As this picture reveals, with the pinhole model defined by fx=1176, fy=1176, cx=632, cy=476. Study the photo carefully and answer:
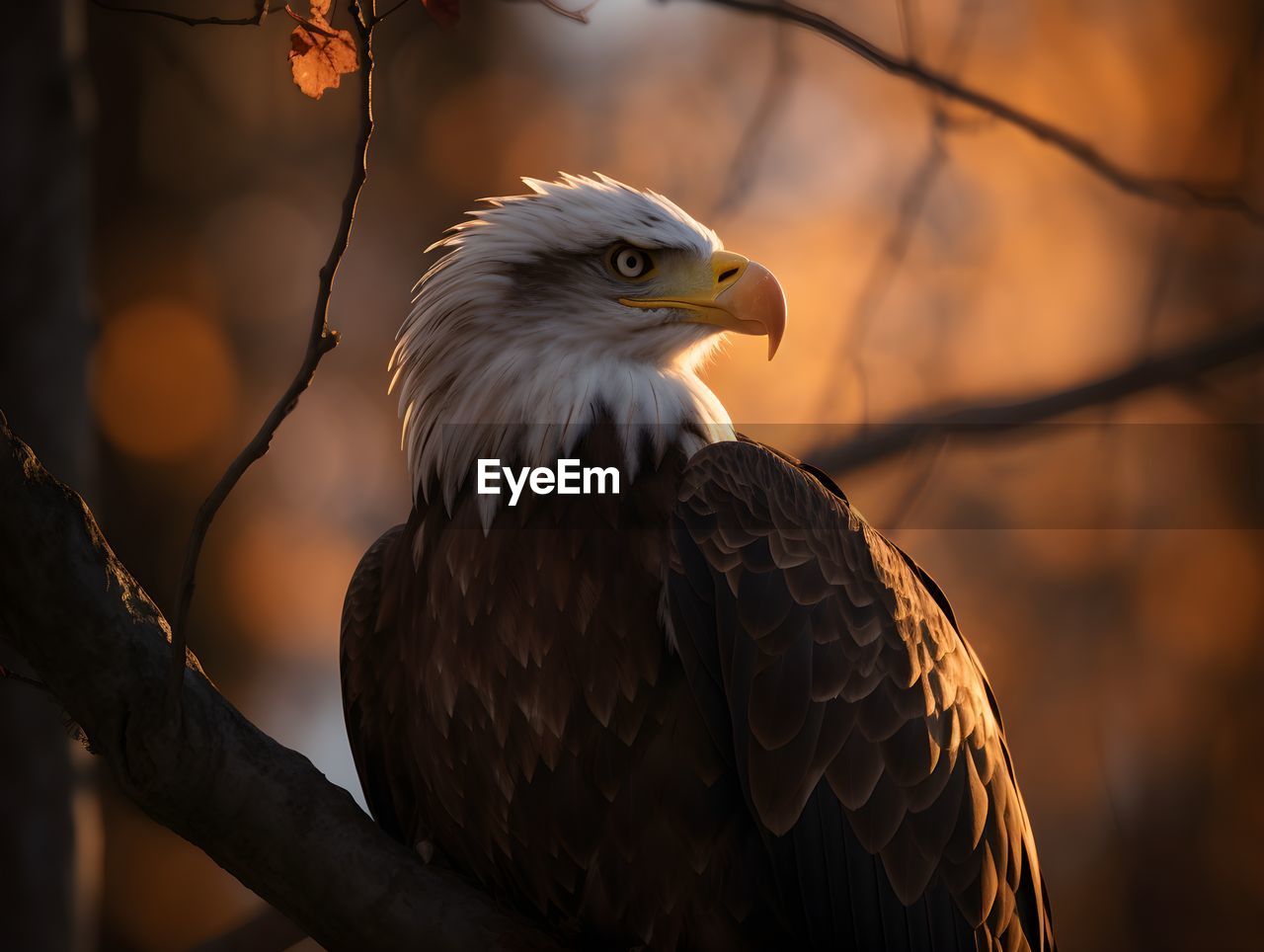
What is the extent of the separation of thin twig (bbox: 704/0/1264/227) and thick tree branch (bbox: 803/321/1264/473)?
0.87 m

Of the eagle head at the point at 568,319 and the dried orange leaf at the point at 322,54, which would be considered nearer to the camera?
the dried orange leaf at the point at 322,54

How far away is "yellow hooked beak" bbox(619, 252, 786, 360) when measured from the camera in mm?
3150

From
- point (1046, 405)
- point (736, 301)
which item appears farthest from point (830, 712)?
point (1046, 405)

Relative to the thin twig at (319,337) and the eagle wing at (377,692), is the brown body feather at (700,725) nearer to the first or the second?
the eagle wing at (377,692)

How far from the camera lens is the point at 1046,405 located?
484cm

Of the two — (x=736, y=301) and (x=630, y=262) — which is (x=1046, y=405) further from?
(x=630, y=262)

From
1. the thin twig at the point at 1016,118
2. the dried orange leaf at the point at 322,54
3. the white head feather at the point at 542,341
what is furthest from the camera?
the thin twig at the point at 1016,118

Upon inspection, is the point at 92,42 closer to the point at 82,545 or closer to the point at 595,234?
the point at 595,234

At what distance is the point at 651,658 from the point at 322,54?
1486 mm

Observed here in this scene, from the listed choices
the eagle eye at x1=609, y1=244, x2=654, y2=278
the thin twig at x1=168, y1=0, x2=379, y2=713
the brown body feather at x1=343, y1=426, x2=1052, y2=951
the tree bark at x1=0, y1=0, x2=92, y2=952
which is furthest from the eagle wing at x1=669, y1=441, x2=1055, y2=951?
the tree bark at x1=0, y1=0, x2=92, y2=952

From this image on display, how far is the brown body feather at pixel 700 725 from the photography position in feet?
8.85

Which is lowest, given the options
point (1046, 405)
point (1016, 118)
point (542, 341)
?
point (1046, 405)

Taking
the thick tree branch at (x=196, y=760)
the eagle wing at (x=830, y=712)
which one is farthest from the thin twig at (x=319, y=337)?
the eagle wing at (x=830, y=712)

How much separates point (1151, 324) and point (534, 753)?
4.34 meters
